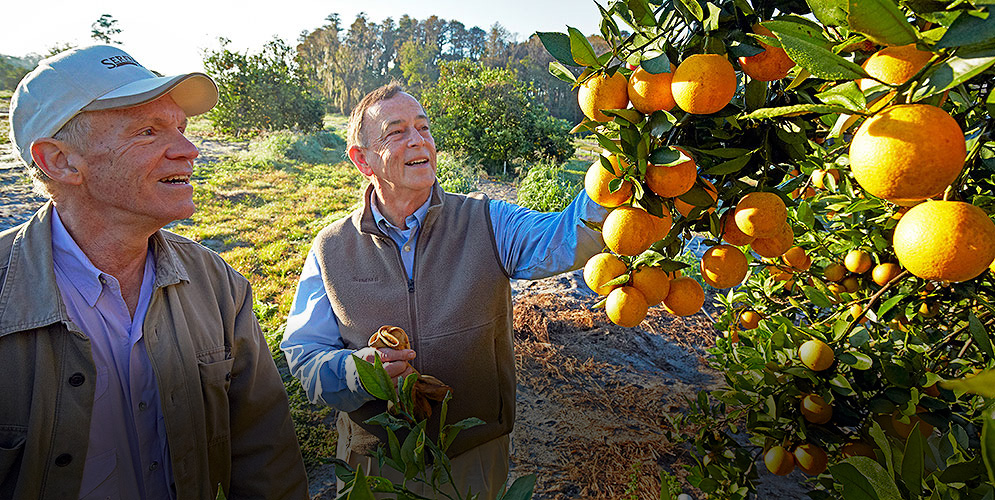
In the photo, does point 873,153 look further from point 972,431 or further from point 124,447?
point 124,447

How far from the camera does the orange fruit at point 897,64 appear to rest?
448 millimetres

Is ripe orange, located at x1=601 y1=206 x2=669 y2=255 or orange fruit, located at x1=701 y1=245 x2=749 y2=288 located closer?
ripe orange, located at x1=601 y1=206 x2=669 y2=255

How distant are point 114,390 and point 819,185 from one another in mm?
1625

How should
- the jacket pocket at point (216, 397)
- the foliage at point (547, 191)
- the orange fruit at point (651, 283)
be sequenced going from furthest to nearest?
the foliage at point (547, 191) → the jacket pocket at point (216, 397) → the orange fruit at point (651, 283)

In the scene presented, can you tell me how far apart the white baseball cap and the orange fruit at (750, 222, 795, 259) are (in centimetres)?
129

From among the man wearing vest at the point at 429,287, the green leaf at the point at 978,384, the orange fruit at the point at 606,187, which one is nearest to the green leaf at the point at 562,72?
the orange fruit at the point at 606,187

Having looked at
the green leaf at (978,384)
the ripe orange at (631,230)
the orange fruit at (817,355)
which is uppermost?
the green leaf at (978,384)

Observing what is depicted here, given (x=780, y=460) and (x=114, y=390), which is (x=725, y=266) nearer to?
(x=780, y=460)

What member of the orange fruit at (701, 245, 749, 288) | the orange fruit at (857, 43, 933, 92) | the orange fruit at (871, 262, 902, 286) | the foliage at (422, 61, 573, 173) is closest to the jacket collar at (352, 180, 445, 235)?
the orange fruit at (701, 245, 749, 288)

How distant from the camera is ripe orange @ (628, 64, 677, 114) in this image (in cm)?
66

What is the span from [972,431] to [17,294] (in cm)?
184

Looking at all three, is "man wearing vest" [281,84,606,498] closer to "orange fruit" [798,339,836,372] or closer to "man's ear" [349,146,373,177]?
"man's ear" [349,146,373,177]

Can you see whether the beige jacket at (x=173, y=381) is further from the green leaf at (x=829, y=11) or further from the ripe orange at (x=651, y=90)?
the green leaf at (x=829, y=11)

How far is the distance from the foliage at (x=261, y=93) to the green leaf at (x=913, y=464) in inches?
545
